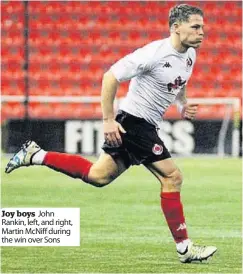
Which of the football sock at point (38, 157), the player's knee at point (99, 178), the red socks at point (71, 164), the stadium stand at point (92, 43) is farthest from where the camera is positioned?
the stadium stand at point (92, 43)

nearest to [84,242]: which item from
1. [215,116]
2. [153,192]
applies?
[153,192]

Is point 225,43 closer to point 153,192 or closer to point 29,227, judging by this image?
point 153,192

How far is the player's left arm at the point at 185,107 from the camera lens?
8.90m

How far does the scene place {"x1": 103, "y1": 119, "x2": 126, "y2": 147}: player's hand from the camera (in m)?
8.09

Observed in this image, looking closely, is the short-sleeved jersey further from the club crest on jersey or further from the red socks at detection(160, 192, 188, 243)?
the red socks at detection(160, 192, 188, 243)

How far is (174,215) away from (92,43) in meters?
15.2

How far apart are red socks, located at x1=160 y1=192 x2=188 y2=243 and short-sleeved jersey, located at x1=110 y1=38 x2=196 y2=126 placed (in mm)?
576

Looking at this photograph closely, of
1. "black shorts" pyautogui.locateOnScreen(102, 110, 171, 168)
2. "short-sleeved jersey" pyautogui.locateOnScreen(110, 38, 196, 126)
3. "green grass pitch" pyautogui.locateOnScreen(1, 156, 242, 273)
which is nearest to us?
"green grass pitch" pyautogui.locateOnScreen(1, 156, 242, 273)

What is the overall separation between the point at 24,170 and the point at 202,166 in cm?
270

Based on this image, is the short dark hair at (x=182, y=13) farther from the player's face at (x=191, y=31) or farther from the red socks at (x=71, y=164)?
the red socks at (x=71, y=164)

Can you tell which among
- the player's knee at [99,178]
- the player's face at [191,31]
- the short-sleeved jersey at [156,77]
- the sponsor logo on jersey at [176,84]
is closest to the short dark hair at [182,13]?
the player's face at [191,31]

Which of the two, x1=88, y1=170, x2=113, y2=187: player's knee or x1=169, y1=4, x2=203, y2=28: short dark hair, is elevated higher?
x1=169, y1=4, x2=203, y2=28: short dark hair

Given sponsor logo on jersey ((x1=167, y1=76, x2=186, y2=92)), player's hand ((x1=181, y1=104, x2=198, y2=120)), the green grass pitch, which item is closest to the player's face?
sponsor logo on jersey ((x1=167, y1=76, x2=186, y2=92))

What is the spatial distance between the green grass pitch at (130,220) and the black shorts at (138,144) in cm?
69
